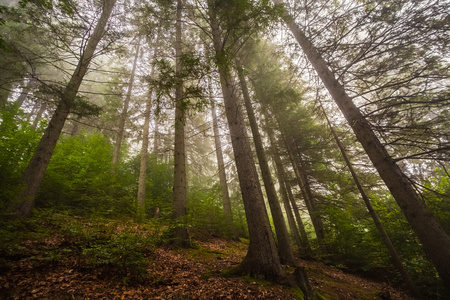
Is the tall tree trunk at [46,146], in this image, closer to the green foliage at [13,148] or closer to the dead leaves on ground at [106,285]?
the green foliage at [13,148]

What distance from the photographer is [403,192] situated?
4.07 m

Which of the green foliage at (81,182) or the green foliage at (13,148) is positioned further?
the green foliage at (81,182)

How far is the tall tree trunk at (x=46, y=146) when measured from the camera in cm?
545

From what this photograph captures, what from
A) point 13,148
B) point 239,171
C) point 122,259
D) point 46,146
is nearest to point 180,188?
point 239,171

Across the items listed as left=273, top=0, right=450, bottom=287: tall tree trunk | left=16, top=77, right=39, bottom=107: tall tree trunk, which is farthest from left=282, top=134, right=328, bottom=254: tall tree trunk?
left=16, top=77, right=39, bottom=107: tall tree trunk

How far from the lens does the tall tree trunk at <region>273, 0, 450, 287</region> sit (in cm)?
362

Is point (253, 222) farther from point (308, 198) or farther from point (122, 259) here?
point (308, 198)

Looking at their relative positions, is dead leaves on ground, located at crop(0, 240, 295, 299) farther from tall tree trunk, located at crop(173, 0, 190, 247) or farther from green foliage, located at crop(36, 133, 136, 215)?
green foliage, located at crop(36, 133, 136, 215)

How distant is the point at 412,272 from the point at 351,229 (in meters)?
2.18

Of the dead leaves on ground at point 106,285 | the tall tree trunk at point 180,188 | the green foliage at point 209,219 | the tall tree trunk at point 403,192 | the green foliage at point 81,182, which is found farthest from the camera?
the green foliage at point 209,219

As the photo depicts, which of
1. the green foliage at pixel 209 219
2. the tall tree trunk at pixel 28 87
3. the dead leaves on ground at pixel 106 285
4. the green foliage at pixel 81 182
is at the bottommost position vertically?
the dead leaves on ground at pixel 106 285

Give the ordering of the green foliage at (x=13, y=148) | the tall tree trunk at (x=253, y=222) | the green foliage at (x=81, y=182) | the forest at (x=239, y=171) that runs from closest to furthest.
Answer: the forest at (x=239, y=171)
the tall tree trunk at (x=253, y=222)
the green foliage at (x=13, y=148)
the green foliage at (x=81, y=182)

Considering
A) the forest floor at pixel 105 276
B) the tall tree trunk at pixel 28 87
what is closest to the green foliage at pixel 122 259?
the forest floor at pixel 105 276

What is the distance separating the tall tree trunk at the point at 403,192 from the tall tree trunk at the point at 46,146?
7970mm
